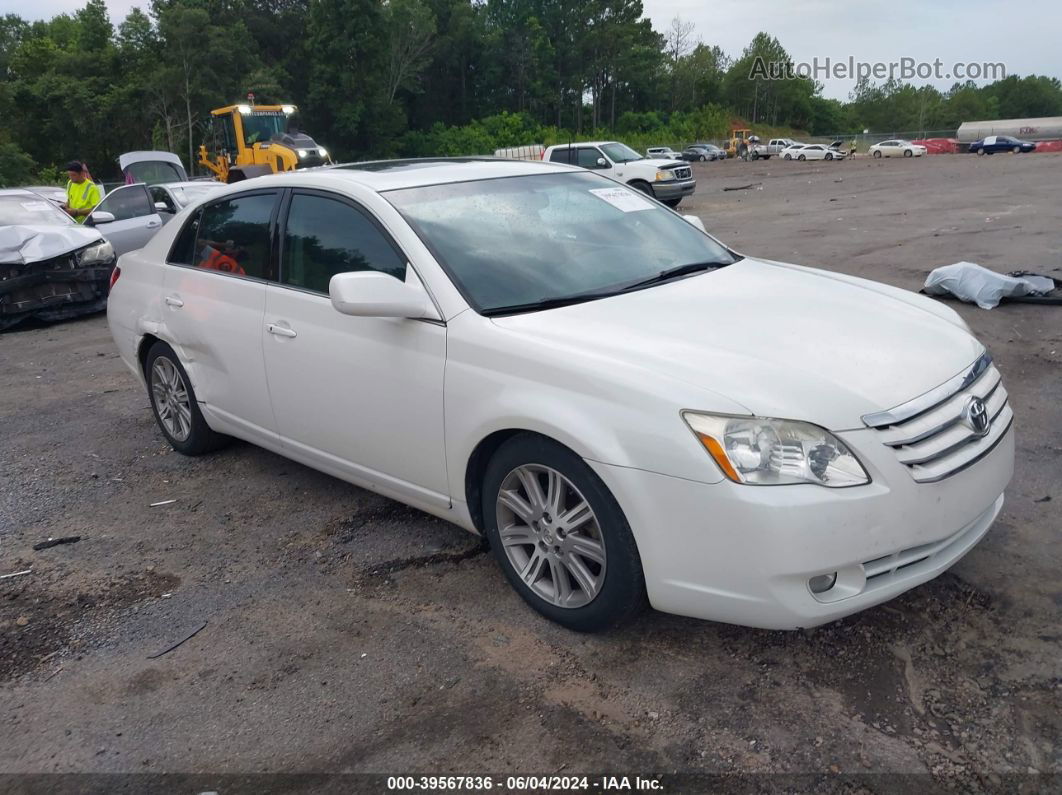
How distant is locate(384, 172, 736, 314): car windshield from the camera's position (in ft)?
11.7

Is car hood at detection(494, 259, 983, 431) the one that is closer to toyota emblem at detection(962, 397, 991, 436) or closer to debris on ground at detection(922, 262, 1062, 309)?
toyota emblem at detection(962, 397, 991, 436)

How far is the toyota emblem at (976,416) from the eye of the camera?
2.99m

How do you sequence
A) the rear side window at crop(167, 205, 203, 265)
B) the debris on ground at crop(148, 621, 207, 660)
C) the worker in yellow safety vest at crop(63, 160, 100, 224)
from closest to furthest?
the debris on ground at crop(148, 621, 207, 660), the rear side window at crop(167, 205, 203, 265), the worker in yellow safety vest at crop(63, 160, 100, 224)

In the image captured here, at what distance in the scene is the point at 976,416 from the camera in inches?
119

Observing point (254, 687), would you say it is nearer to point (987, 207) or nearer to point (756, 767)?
point (756, 767)

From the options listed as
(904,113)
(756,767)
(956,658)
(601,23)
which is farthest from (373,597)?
(904,113)

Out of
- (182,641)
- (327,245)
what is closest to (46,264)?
(327,245)

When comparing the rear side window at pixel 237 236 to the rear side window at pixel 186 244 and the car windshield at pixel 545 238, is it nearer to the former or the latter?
the rear side window at pixel 186 244

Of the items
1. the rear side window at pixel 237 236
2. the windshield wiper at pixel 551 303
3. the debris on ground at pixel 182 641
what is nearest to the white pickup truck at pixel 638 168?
the rear side window at pixel 237 236

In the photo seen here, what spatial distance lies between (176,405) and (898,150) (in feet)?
200

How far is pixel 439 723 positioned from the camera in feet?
9.26

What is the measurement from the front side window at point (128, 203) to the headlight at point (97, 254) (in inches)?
81.1

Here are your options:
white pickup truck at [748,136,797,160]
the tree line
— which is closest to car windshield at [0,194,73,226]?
the tree line

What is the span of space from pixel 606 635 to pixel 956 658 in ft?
3.80
